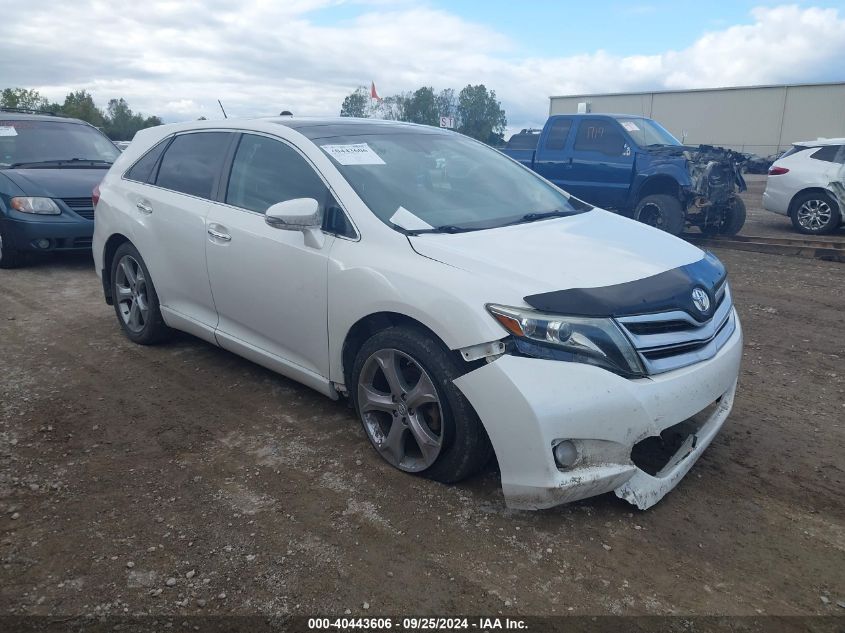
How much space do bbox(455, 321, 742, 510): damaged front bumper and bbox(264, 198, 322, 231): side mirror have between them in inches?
45.7

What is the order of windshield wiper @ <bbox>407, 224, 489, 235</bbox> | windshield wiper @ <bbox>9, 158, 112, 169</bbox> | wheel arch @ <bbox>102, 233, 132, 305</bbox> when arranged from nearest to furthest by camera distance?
windshield wiper @ <bbox>407, 224, 489, 235</bbox>, wheel arch @ <bbox>102, 233, 132, 305</bbox>, windshield wiper @ <bbox>9, 158, 112, 169</bbox>

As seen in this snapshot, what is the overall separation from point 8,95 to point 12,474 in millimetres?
60213

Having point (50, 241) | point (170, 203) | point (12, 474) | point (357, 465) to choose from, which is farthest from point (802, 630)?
point (50, 241)

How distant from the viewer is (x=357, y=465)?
11.3 ft

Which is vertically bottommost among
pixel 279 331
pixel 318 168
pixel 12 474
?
pixel 12 474

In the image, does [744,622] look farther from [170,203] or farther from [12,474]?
[170,203]

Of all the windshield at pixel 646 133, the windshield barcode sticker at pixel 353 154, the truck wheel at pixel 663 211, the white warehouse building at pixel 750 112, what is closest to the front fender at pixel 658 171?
the truck wheel at pixel 663 211

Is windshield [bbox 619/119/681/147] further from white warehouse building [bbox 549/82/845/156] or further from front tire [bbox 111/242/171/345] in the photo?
white warehouse building [bbox 549/82/845/156]

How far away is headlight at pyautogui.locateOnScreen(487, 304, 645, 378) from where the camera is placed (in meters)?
2.72

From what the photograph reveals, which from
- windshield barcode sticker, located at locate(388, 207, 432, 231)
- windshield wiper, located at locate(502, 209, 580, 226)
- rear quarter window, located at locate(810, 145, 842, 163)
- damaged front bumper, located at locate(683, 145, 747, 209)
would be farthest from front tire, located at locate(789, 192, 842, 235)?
windshield barcode sticker, located at locate(388, 207, 432, 231)

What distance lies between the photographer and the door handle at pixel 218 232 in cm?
405

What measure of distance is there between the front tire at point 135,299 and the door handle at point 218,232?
0.94 metres

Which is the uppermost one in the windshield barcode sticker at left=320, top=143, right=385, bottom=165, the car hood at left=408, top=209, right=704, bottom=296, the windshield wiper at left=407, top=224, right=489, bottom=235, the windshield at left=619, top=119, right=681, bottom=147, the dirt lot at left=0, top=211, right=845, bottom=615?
the windshield at left=619, top=119, right=681, bottom=147

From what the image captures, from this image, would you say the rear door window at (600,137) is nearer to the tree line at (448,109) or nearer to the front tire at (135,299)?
the tree line at (448,109)
